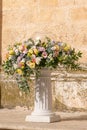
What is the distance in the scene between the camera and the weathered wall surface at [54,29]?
21.0ft

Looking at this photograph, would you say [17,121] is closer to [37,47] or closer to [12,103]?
[37,47]

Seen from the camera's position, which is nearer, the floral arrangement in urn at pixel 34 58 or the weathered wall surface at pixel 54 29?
the floral arrangement in urn at pixel 34 58

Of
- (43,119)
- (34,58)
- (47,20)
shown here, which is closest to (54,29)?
(47,20)

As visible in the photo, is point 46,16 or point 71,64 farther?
point 46,16

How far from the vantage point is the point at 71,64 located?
5.24 metres

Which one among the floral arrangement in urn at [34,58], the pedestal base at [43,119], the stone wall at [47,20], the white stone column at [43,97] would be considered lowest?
the pedestal base at [43,119]

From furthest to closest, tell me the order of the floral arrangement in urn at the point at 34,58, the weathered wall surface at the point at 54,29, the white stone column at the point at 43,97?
the weathered wall surface at the point at 54,29 < the white stone column at the point at 43,97 < the floral arrangement in urn at the point at 34,58

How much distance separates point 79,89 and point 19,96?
3.01 ft

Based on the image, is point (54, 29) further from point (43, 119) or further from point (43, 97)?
point (43, 119)


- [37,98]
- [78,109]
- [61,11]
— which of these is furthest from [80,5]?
[37,98]

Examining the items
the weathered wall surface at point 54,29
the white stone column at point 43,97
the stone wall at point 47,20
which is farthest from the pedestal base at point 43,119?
the stone wall at point 47,20

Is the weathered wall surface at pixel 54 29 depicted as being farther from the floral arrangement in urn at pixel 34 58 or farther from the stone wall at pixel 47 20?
the floral arrangement in urn at pixel 34 58

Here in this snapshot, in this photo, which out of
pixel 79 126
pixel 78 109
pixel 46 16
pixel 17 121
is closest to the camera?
pixel 79 126

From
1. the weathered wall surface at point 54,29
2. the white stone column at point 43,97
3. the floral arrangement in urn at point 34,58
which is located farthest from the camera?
the weathered wall surface at point 54,29
